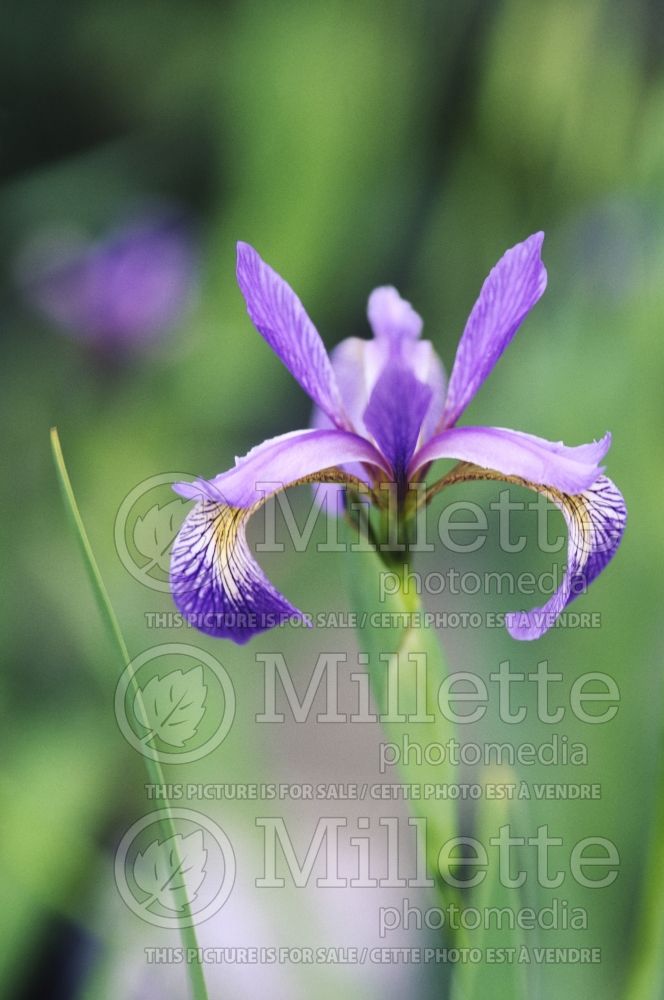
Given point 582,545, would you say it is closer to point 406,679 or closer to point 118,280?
point 406,679

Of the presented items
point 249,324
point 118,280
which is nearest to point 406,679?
point 249,324

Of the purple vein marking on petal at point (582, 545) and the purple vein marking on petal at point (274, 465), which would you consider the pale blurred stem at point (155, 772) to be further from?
the purple vein marking on petal at point (582, 545)

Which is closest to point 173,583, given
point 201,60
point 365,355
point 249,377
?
point 365,355

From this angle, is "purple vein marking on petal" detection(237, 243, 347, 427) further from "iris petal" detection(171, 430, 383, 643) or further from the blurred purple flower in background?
the blurred purple flower in background

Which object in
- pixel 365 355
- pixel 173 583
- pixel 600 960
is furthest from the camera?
pixel 600 960

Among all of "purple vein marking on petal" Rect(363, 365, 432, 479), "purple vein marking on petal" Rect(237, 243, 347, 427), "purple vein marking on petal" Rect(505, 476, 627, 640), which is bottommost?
"purple vein marking on petal" Rect(505, 476, 627, 640)

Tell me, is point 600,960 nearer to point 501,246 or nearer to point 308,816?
point 308,816

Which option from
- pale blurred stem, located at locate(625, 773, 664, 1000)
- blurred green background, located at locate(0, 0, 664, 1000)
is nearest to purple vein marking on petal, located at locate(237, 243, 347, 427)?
pale blurred stem, located at locate(625, 773, 664, 1000)
